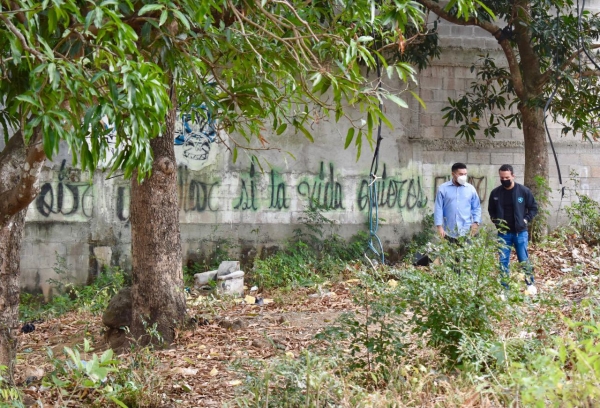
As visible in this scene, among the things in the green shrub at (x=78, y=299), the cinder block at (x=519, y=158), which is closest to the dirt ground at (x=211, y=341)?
the green shrub at (x=78, y=299)

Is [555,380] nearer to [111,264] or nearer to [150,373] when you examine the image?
[150,373]

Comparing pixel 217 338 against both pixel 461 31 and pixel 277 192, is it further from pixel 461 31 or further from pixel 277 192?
pixel 461 31

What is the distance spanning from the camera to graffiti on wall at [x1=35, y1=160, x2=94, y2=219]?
9.88 m

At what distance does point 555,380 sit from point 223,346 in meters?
4.15

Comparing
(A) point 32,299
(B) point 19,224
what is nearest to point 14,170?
(B) point 19,224

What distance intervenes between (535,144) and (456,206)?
339cm

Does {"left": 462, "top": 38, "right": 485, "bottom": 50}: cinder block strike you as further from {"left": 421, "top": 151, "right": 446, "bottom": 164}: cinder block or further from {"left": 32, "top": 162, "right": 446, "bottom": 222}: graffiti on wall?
{"left": 32, "top": 162, "right": 446, "bottom": 222}: graffiti on wall

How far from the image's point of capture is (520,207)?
8.48m

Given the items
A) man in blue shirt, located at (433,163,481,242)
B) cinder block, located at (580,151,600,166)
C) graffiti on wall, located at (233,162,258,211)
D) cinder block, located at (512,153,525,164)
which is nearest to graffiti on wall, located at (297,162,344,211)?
graffiti on wall, located at (233,162,258,211)

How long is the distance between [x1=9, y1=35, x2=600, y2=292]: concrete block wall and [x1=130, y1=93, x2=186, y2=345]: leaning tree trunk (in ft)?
9.80

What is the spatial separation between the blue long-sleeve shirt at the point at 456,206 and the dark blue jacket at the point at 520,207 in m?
0.22

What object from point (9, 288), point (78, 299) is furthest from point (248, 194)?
point (9, 288)

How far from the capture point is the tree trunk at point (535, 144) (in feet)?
36.8

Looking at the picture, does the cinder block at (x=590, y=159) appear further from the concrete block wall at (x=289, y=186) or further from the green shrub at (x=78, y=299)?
the green shrub at (x=78, y=299)
